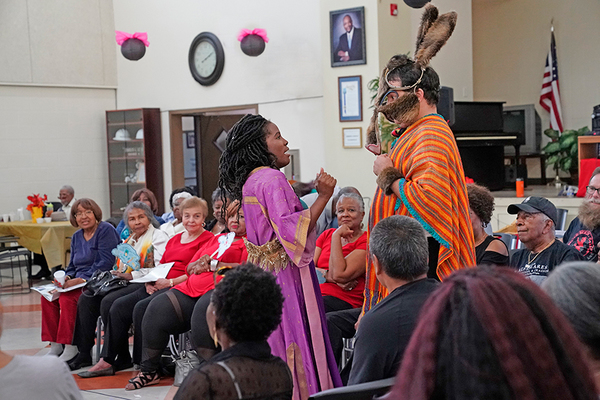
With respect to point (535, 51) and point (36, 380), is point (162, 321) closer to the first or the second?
point (36, 380)

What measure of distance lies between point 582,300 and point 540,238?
7.65 ft

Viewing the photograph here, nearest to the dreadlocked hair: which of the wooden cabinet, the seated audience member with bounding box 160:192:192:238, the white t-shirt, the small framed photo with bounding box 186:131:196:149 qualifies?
the white t-shirt

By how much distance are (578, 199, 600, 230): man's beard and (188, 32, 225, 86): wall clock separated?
6461mm

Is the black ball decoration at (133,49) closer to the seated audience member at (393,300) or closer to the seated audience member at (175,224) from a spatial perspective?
the seated audience member at (175,224)

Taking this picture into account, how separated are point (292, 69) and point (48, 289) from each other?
477cm

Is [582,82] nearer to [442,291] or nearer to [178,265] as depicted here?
[178,265]

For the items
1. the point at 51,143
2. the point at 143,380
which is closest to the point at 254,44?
the point at 51,143

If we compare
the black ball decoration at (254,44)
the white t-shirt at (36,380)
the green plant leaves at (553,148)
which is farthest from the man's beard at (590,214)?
the green plant leaves at (553,148)

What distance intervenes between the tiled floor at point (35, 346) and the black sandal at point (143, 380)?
0.11 feet

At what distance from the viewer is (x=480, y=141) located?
8.94 meters

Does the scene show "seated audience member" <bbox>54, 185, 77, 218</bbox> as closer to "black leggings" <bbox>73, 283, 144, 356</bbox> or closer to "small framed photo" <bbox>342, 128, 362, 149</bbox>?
"small framed photo" <bbox>342, 128, 362, 149</bbox>

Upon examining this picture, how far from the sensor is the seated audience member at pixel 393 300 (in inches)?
77.4

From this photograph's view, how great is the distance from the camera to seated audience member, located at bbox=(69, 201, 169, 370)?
4691mm

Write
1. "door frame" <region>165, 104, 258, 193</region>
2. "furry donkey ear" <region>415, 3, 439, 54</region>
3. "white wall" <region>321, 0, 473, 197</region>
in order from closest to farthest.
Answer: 1. "furry donkey ear" <region>415, 3, 439, 54</region>
2. "white wall" <region>321, 0, 473, 197</region>
3. "door frame" <region>165, 104, 258, 193</region>
